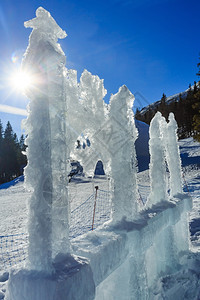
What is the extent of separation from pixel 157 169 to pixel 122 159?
1.70m

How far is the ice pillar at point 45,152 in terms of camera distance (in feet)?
6.80

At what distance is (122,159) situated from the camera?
362cm

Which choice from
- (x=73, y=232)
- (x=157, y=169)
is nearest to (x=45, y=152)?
(x=157, y=169)

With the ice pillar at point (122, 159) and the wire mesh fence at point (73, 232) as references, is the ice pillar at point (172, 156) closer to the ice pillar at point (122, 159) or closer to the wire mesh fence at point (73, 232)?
the wire mesh fence at point (73, 232)

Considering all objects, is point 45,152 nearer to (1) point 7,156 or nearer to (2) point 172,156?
(2) point 172,156

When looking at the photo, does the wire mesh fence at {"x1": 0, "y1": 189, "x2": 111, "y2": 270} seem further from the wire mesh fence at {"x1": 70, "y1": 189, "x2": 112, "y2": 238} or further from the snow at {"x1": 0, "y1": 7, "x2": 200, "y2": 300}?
the snow at {"x1": 0, "y1": 7, "x2": 200, "y2": 300}

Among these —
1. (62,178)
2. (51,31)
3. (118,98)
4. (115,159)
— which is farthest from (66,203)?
(118,98)

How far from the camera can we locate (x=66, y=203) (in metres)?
2.23

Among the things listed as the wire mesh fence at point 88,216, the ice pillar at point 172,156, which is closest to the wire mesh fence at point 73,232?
the wire mesh fence at point 88,216

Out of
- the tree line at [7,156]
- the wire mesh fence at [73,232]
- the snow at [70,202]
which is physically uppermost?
the tree line at [7,156]

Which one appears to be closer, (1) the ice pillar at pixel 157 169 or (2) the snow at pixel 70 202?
(2) the snow at pixel 70 202

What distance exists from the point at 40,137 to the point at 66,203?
0.71 m

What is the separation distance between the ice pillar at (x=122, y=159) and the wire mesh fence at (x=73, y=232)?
0.60 metres

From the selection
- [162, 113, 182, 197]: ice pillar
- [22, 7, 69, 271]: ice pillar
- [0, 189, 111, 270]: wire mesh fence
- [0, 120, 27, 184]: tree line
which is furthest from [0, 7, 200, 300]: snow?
[0, 120, 27, 184]: tree line
